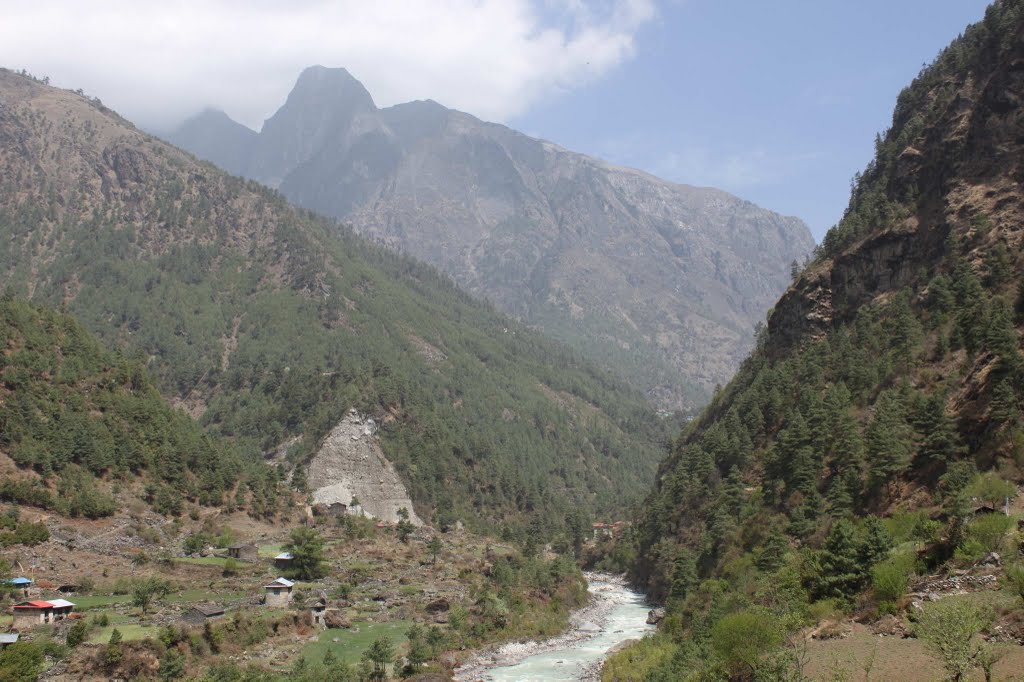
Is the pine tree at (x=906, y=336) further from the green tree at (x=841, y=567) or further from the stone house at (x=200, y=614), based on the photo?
the stone house at (x=200, y=614)

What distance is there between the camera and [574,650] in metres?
84.2

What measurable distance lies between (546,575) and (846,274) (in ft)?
183

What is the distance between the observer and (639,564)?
127062 mm

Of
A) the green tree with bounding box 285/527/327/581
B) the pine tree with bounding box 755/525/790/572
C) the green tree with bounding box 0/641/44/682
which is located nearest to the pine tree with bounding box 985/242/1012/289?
the pine tree with bounding box 755/525/790/572

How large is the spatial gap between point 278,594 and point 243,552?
17.9 metres

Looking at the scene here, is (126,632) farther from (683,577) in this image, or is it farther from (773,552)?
(773,552)

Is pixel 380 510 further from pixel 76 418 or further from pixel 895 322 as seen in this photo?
pixel 895 322

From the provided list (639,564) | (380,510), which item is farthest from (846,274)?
(380,510)

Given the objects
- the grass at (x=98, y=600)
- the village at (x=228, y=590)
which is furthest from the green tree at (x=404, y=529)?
the grass at (x=98, y=600)

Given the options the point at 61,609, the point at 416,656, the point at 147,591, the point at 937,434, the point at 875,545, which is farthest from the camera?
the point at 147,591

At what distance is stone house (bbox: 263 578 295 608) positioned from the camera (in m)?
82.2

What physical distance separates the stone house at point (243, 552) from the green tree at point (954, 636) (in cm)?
8020

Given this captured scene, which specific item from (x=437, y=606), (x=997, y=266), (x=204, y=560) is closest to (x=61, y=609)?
(x=204, y=560)

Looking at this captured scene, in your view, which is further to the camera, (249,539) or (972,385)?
(249,539)
